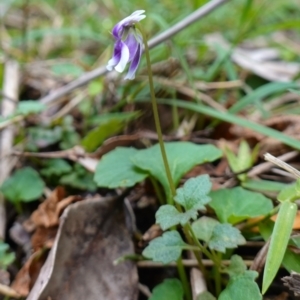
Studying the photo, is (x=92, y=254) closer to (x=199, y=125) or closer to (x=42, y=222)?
(x=42, y=222)

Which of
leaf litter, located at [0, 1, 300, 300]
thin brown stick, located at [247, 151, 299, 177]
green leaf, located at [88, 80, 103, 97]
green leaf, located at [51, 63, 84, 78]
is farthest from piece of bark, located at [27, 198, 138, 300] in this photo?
green leaf, located at [51, 63, 84, 78]

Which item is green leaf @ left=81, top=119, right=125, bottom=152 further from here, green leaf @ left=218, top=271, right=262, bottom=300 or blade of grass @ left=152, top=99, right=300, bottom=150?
green leaf @ left=218, top=271, right=262, bottom=300

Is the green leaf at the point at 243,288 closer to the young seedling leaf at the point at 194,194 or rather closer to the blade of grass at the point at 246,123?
the young seedling leaf at the point at 194,194

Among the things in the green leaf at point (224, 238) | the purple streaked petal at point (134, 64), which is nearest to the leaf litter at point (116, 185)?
the green leaf at point (224, 238)

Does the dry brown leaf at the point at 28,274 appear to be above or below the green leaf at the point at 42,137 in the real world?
below

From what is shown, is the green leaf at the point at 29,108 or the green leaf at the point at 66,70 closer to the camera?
the green leaf at the point at 29,108

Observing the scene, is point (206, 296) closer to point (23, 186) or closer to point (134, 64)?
point (134, 64)

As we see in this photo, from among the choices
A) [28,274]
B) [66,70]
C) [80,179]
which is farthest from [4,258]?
[66,70]
